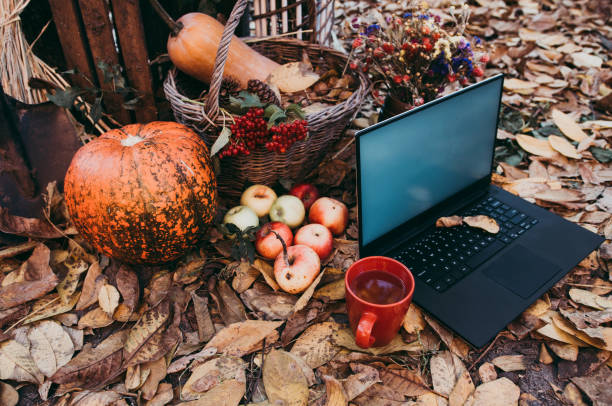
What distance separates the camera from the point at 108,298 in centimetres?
166

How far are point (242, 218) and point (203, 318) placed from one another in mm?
442

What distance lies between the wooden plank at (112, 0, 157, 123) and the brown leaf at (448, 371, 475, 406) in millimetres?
1786

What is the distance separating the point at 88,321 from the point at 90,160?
1.95 ft

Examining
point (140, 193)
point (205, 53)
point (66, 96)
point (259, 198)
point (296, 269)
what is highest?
point (205, 53)

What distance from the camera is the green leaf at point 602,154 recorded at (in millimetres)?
2377

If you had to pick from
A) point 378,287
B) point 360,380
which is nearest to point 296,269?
point 378,287

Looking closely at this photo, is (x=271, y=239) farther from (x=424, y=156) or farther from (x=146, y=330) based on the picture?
(x=424, y=156)

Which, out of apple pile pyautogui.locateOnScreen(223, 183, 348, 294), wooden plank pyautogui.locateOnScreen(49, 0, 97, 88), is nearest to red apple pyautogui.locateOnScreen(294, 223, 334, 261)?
apple pile pyautogui.locateOnScreen(223, 183, 348, 294)

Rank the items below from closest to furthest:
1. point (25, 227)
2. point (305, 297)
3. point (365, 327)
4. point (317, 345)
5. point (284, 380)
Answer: point (365, 327)
point (284, 380)
point (317, 345)
point (305, 297)
point (25, 227)

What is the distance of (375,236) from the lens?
1.55 m

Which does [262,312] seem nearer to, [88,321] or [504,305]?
[88,321]

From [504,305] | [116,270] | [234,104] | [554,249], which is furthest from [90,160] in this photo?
[554,249]

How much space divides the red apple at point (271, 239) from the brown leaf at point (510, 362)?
87 cm

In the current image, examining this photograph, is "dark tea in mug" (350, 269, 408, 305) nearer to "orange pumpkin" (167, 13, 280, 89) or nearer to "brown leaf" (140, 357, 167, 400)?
"brown leaf" (140, 357, 167, 400)
